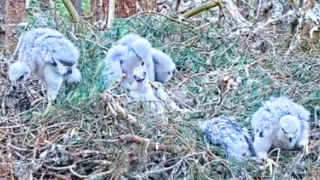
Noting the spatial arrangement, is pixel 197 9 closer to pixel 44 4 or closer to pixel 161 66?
pixel 161 66

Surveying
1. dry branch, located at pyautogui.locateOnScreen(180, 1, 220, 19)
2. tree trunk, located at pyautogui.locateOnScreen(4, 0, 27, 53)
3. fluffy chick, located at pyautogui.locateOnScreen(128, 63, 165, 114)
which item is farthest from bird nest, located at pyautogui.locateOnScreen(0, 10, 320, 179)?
dry branch, located at pyautogui.locateOnScreen(180, 1, 220, 19)

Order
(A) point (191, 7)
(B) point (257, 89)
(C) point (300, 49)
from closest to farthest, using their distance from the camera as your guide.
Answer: (B) point (257, 89), (C) point (300, 49), (A) point (191, 7)

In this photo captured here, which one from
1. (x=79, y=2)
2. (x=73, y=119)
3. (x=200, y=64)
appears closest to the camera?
(x=73, y=119)

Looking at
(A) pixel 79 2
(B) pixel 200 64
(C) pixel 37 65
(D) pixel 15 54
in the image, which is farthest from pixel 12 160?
(A) pixel 79 2

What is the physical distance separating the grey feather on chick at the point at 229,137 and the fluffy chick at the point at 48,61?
2.95 ft

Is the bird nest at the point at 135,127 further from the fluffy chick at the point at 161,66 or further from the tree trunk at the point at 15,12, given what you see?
the tree trunk at the point at 15,12

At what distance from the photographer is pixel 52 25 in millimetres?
5523

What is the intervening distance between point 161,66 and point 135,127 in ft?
3.33

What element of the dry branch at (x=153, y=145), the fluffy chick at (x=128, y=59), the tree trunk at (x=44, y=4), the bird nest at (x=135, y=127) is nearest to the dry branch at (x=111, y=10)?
the bird nest at (x=135, y=127)

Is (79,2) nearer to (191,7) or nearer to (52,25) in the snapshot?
(191,7)

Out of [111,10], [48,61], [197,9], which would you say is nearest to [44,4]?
[111,10]

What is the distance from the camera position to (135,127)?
141 inches

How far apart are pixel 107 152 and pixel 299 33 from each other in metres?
3.01

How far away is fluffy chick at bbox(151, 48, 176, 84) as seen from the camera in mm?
4516
